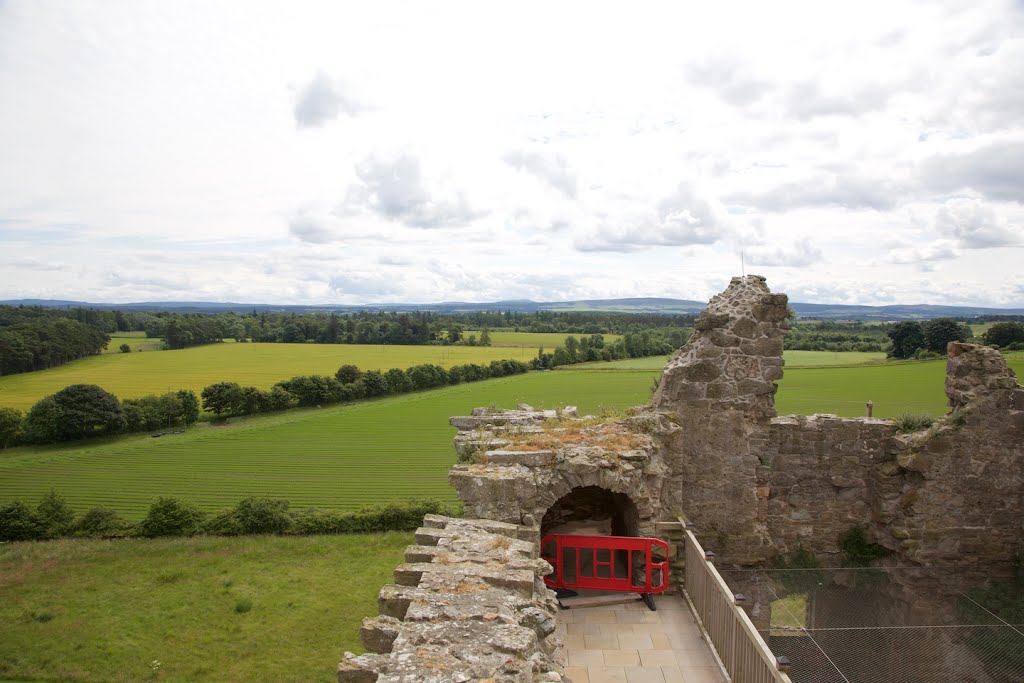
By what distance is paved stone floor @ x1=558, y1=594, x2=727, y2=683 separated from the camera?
22.9 ft

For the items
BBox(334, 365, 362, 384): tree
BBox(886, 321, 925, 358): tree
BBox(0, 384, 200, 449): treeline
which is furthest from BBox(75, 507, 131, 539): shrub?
BBox(886, 321, 925, 358): tree

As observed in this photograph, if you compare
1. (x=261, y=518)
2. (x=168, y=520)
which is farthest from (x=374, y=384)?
(x=168, y=520)

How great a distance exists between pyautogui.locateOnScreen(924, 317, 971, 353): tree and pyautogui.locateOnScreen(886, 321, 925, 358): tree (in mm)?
637

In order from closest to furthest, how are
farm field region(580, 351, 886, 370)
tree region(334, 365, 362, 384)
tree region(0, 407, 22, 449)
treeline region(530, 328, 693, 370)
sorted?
1. tree region(0, 407, 22, 449)
2. farm field region(580, 351, 886, 370)
3. tree region(334, 365, 362, 384)
4. treeline region(530, 328, 693, 370)

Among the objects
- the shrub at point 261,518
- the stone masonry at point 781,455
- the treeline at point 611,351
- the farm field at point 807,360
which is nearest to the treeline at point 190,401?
the treeline at point 611,351

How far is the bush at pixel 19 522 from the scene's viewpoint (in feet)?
91.9

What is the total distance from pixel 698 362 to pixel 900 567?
531 cm

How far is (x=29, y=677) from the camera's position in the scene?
16.6m

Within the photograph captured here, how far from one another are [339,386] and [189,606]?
3210 centimetres

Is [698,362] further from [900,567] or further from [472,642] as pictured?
[472,642]

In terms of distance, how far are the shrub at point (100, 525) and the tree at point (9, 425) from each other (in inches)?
616

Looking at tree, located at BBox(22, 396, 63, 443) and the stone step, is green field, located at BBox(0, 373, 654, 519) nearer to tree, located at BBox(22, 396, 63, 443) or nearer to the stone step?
tree, located at BBox(22, 396, 63, 443)

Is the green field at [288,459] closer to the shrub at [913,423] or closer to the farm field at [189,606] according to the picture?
the farm field at [189,606]

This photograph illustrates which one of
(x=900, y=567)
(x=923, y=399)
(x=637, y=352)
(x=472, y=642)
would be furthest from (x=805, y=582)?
(x=637, y=352)
